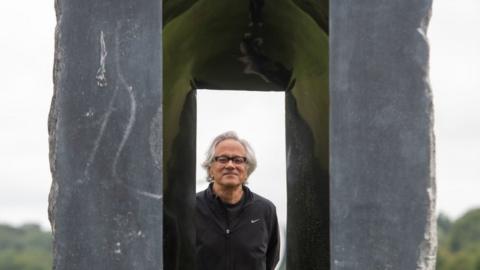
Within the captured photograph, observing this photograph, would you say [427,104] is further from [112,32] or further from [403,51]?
[112,32]

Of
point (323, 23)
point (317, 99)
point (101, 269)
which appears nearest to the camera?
point (101, 269)

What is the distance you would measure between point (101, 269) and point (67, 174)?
425mm

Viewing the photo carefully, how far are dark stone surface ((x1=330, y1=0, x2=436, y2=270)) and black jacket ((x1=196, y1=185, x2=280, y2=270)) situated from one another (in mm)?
1865

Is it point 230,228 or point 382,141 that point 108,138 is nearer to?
point 382,141

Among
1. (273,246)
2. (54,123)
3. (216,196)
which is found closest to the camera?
(54,123)

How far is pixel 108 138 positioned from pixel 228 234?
196 cm

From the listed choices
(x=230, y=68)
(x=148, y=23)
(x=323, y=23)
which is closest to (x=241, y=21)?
(x=230, y=68)

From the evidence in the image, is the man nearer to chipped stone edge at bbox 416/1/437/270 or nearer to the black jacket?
the black jacket

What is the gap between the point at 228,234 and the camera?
24.7ft

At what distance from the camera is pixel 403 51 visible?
574cm

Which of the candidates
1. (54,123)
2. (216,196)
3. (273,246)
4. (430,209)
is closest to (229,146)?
(216,196)

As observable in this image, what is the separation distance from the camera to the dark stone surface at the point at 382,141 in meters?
5.68

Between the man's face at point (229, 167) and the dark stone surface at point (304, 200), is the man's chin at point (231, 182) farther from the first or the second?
the dark stone surface at point (304, 200)

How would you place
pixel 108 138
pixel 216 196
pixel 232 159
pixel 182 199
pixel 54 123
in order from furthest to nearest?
pixel 182 199 < pixel 216 196 < pixel 232 159 < pixel 54 123 < pixel 108 138
